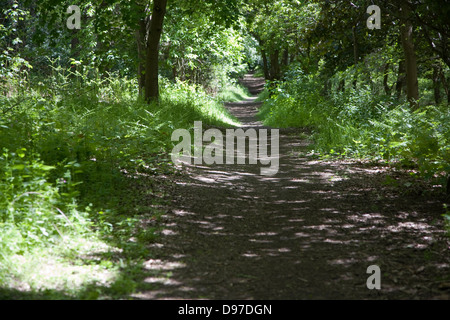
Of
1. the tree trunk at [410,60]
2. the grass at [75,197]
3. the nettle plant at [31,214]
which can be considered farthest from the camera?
the tree trunk at [410,60]

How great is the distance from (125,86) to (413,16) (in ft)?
28.2

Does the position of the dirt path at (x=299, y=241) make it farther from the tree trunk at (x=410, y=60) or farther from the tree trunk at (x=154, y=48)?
the tree trunk at (x=154, y=48)

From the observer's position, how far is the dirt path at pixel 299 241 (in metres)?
3.85

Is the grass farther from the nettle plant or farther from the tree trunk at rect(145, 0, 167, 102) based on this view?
the tree trunk at rect(145, 0, 167, 102)

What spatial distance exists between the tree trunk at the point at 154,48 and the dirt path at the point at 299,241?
197 inches

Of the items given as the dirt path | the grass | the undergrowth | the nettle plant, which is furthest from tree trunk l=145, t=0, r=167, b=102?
the nettle plant

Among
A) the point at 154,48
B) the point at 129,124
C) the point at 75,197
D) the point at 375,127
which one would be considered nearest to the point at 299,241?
the point at 75,197

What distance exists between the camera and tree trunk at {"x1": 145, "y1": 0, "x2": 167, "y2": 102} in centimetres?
1130

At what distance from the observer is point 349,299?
3.62m

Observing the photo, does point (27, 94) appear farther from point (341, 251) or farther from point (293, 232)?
point (341, 251)

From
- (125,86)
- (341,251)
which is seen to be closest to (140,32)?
(125,86)

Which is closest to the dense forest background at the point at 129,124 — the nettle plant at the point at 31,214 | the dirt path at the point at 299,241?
the nettle plant at the point at 31,214
